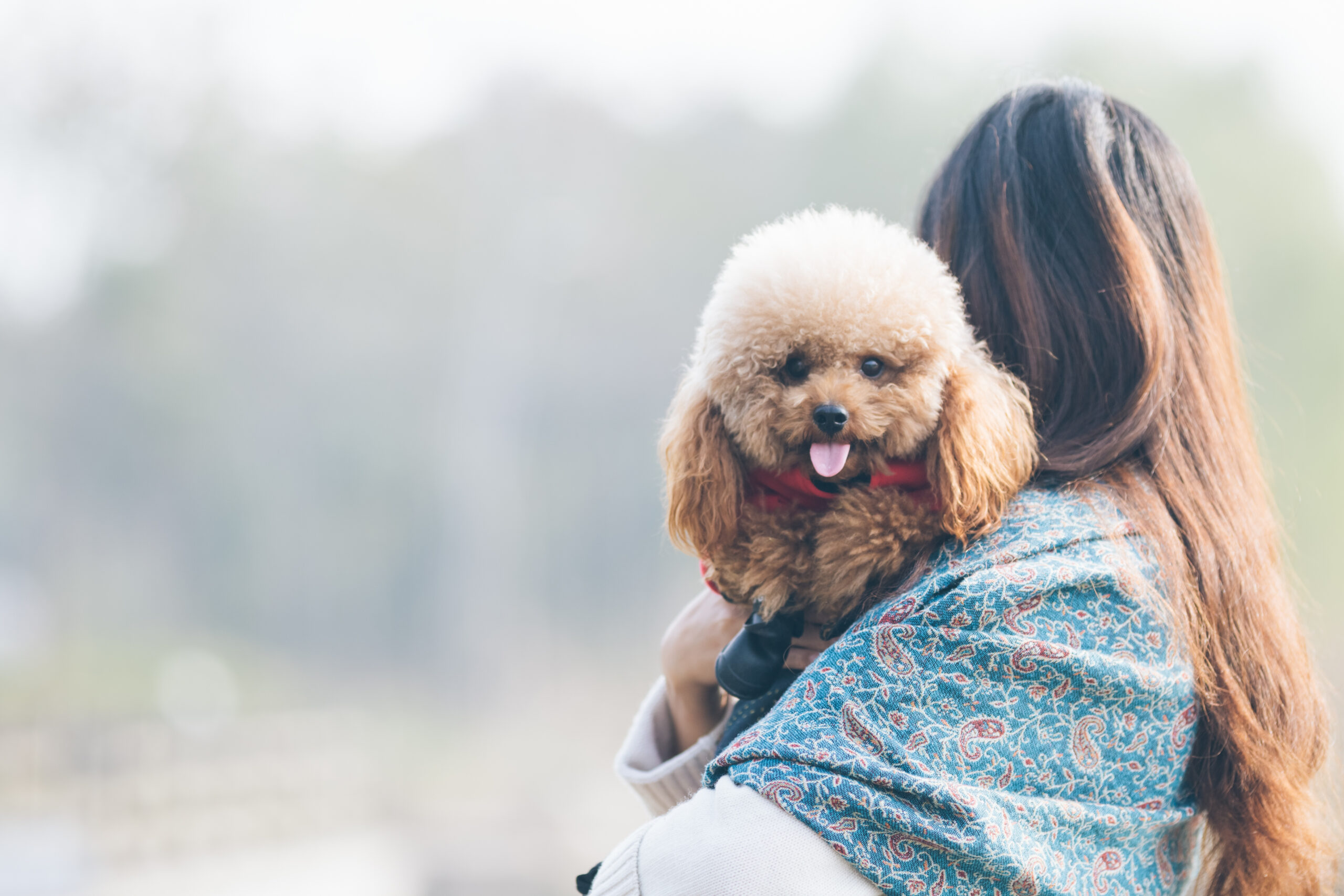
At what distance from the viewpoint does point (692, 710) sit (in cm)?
99

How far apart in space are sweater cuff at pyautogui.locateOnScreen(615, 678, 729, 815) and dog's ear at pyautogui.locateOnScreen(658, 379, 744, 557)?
0.73 ft

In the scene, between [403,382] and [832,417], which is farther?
[403,382]

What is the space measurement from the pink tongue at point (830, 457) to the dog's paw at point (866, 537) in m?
0.03

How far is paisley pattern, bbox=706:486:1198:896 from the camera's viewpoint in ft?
2.07

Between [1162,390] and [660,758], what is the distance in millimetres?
594

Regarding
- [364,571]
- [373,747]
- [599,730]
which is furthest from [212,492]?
[599,730]

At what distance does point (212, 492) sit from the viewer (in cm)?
1012

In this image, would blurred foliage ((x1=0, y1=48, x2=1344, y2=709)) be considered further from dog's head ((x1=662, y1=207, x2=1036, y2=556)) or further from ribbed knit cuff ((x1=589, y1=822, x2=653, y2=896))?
ribbed knit cuff ((x1=589, y1=822, x2=653, y2=896))

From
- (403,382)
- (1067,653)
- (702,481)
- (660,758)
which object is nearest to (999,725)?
(1067,653)

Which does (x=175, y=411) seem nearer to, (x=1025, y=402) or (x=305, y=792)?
(x=305, y=792)

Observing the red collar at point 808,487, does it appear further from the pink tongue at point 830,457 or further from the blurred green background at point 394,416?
the blurred green background at point 394,416

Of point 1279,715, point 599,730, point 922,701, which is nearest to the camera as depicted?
point 922,701

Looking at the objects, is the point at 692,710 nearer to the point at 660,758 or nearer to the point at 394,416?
the point at 660,758

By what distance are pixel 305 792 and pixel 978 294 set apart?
6.34 metres
